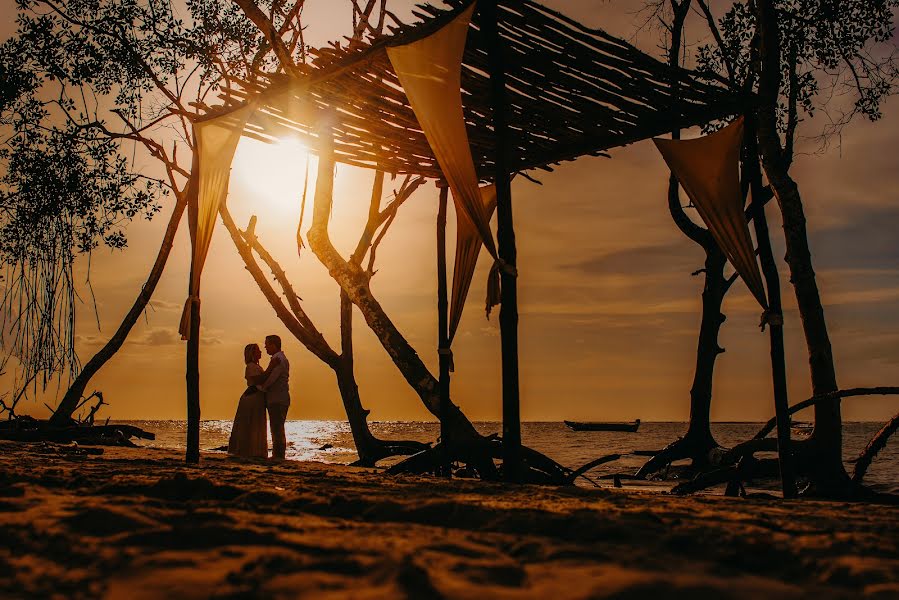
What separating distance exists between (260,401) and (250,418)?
261 mm

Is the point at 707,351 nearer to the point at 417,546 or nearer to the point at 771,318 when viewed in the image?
the point at 771,318

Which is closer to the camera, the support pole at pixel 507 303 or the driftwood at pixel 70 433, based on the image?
the support pole at pixel 507 303

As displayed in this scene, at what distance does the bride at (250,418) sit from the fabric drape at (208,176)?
8.07 feet

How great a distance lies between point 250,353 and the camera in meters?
9.47

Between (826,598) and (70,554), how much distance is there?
7.59ft

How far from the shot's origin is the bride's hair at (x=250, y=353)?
946 centimetres

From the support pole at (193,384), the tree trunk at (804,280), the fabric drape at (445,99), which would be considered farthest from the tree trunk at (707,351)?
the support pole at (193,384)

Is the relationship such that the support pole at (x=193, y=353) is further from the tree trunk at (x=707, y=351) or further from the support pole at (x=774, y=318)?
the tree trunk at (x=707, y=351)

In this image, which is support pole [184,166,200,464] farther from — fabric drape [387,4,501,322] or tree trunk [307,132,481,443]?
fabric drape [387,4,501,322]

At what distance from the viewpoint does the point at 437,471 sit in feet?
24.6

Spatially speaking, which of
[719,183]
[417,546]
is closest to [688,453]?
[719,183]

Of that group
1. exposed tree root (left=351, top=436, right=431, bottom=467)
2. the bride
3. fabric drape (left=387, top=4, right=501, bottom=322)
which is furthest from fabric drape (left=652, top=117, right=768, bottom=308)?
exposed tree root (left=351, top=436, right=431, bottom=467)

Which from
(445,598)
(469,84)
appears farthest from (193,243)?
(445,598)

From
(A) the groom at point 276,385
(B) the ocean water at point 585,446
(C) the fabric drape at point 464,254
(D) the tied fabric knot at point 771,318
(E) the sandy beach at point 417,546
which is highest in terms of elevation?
(C) the fabric drape at point 464,254
